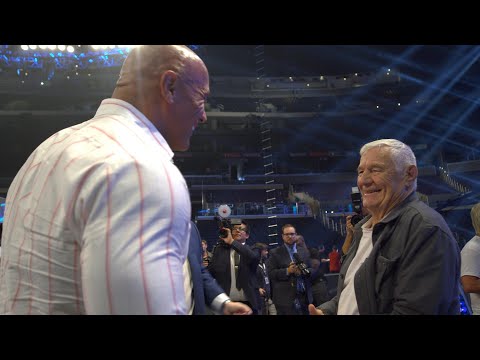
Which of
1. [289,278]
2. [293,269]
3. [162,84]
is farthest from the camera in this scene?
[289,278]

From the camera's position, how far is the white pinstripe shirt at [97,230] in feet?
1.74

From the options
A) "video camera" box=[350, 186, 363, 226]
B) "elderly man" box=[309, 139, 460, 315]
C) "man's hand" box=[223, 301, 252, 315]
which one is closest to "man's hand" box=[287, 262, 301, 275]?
"video camera" box=[350, 186, 363, 226]

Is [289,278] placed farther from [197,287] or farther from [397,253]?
[397,253]

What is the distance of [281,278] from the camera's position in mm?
4805

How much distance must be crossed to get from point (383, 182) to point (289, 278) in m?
3.30

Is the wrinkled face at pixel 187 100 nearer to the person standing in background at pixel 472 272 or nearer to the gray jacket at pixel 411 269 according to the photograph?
the gray jacket at pixel 411 269

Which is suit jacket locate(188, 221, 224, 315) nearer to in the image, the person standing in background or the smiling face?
the smiling face

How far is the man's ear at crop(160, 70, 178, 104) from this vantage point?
771 millimetres

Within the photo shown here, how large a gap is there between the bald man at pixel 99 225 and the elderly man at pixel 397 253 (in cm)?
100

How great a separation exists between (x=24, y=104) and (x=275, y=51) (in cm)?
1014

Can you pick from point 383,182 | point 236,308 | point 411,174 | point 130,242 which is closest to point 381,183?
point 383,182

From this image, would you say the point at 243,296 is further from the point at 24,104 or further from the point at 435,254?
the point at 24,104

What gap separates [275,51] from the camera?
1811cm

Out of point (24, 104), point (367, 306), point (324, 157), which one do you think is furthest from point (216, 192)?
point (367, 306)
